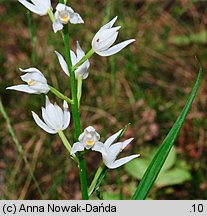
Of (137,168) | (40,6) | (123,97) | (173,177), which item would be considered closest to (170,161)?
(173,177)

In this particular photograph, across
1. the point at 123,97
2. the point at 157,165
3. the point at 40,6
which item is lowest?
the point at 157,165

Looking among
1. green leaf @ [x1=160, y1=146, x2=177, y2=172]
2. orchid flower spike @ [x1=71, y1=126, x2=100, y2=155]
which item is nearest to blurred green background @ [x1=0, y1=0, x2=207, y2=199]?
green leaf @ [x1=160, y1=146, x2=177, y2=172]

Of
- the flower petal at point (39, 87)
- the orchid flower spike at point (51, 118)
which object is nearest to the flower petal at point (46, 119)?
the orchid flower spike at point (51, 118)

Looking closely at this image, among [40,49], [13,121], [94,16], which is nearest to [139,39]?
[94,16]

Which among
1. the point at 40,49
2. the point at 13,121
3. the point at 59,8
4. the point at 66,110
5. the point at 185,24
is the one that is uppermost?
the point at 185,24

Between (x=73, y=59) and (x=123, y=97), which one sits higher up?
(x=123, y=97)

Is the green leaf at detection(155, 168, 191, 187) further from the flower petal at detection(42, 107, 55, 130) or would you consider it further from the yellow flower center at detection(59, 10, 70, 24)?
the yellow flower center at detection(59, 10, 70, 24)

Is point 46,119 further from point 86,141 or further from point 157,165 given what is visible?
point 157,165

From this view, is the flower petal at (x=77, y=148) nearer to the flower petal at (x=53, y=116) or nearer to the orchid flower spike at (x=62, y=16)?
the flower petal at (x=53, y=116)

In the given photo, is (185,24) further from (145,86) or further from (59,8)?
(59,8)
